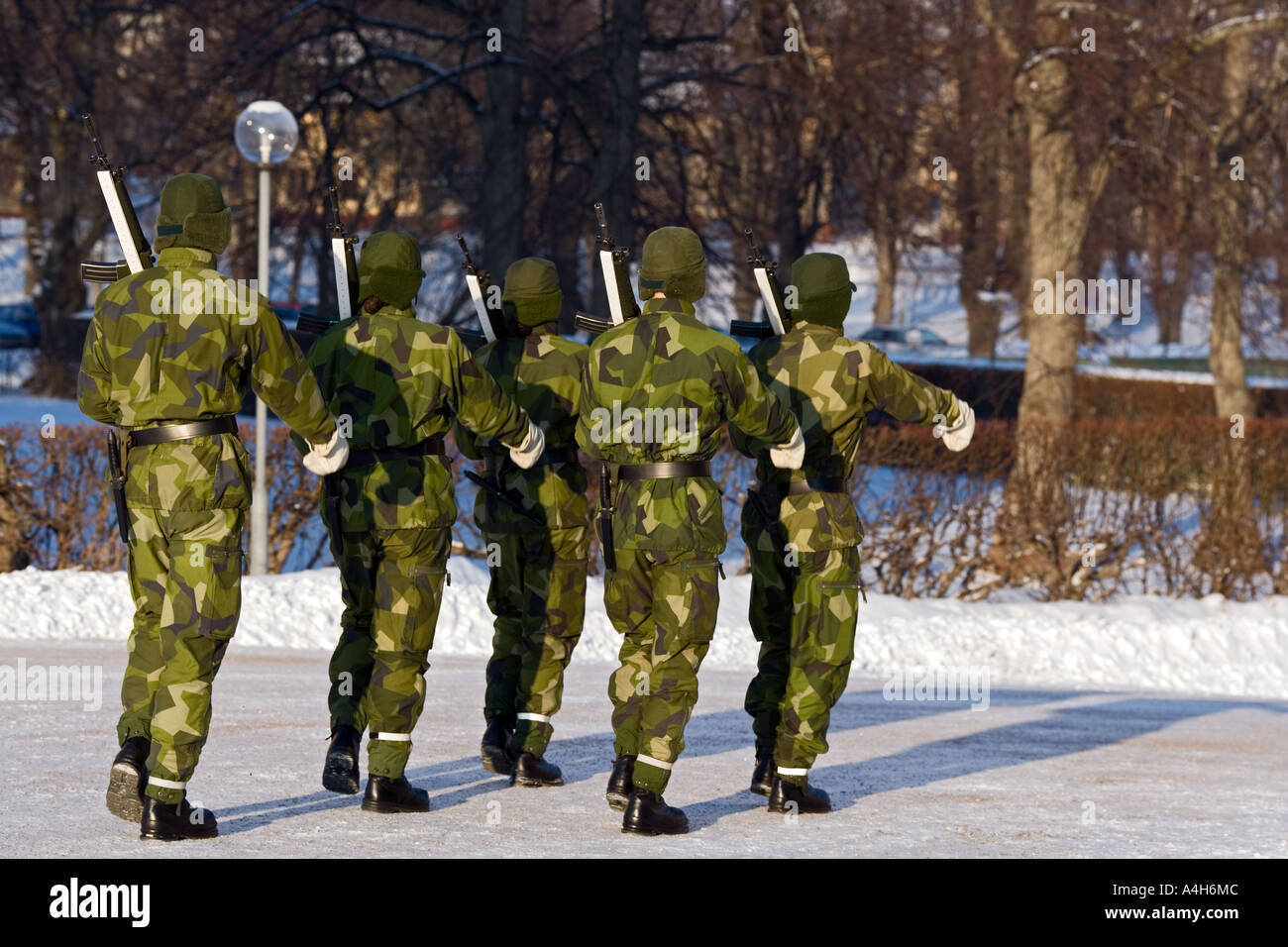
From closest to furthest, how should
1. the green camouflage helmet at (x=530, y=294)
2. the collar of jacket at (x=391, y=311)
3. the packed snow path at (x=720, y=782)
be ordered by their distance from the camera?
1. the packed snow path at (x=720, y=782)
2. the collar of jacket at (x=391, y=311)
3. the green camouflage helmet at (x=530, y=294)

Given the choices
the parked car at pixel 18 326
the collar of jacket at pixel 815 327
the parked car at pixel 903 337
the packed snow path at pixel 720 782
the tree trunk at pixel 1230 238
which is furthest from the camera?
the parked car at pixel 903 337

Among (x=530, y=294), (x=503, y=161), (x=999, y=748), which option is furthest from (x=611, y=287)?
(x=503, y=161)

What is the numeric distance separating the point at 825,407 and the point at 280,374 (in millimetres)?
2205

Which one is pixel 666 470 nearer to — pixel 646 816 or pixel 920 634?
pixel 646 816

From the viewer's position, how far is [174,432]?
6.49m

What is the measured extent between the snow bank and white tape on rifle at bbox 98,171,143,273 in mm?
6567

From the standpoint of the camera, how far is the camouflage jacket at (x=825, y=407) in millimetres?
7516

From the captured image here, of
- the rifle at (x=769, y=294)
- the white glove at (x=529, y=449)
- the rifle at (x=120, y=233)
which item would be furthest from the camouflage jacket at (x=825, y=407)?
the rifle at (x=120, y=233)

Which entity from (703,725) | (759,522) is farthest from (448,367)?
(703,725)

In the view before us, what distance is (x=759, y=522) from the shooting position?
762cm

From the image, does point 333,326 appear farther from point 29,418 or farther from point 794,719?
point 29,418

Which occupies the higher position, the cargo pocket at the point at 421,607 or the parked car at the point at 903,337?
the parked car at the point at 903,337

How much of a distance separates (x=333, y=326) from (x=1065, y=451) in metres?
9.22

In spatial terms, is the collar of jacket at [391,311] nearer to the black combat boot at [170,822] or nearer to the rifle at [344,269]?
the rifle at [344,269]
